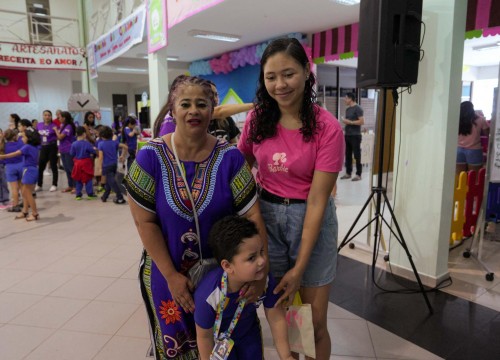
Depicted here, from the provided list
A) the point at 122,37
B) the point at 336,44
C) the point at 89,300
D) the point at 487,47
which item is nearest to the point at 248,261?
the point at 89,300

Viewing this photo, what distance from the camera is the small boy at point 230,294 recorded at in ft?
3.80

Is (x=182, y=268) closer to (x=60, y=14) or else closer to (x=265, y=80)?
(x=265, y=80)

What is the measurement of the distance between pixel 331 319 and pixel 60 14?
1282cm

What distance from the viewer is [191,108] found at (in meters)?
1.16

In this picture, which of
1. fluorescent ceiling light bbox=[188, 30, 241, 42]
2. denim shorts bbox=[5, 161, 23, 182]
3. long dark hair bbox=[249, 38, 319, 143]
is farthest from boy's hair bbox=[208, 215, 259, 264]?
fluorescent ceiling light bbox=[188, 30, 241, 42]

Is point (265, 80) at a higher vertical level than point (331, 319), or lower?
higher

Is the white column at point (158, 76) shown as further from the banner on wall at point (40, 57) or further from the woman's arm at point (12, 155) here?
the banner on wall at point (40, 57)

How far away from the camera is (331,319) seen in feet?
7.70

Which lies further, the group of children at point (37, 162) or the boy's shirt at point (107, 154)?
the boy's shirt at point (107, 154)

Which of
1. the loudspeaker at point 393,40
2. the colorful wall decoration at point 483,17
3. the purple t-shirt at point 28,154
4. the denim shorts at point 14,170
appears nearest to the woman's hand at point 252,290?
the loudspeaker at point 393,40

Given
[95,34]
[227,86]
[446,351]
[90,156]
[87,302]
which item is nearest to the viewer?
[446,351]

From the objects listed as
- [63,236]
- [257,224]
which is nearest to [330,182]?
[257,224]

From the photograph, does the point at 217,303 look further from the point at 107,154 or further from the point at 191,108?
the point at 107,154

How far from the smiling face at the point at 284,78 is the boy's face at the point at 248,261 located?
1.58 feet
